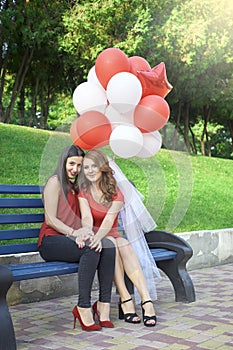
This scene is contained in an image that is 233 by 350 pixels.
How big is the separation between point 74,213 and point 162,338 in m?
1.14

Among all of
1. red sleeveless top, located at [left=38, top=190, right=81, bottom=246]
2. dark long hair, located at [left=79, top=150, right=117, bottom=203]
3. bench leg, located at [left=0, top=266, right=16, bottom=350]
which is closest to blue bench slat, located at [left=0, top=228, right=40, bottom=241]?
red sleeveless top, located at [left=38, top=190, right=81, bottom=246]

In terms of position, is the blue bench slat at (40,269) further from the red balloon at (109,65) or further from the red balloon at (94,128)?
the red balloon at (109,65)

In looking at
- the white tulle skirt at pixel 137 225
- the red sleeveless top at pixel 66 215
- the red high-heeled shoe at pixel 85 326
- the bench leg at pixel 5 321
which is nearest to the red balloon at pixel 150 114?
the white tulle skirt at pixel 137 225

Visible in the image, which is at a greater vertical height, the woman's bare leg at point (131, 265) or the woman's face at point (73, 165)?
the woman's face at point (73, 165)

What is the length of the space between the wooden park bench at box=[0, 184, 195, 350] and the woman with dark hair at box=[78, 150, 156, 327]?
38 centimetres

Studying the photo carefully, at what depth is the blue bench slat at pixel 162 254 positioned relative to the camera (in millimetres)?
4711

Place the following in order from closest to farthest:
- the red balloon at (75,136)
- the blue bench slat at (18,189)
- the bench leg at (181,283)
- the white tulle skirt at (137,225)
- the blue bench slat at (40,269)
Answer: the blue bench slat at (40,269), the blue bench slat at (18,189), the red balloon at (75,136), the white tulle skirt at (137,225), the bench leg at (181,283)

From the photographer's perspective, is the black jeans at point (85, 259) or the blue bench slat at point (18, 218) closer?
the black jeans at point (85, 259)

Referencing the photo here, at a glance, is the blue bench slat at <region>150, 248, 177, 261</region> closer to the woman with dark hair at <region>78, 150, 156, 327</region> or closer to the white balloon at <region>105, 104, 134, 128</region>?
the woman with dark hair at <region>78, 150, 156, 327</region>

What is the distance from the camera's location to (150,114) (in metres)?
4.39

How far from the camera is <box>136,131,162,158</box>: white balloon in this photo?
14.9 feet

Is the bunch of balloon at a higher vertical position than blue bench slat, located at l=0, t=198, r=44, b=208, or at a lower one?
higher

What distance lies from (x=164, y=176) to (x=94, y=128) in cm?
82

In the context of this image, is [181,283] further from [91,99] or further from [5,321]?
[5,321]
